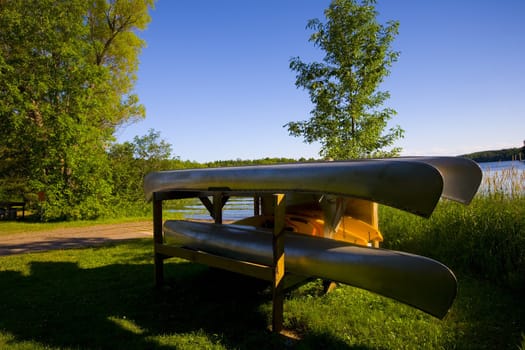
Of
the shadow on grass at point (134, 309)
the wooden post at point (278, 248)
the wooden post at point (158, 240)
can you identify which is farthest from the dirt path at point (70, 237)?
the wooden post at point (278, 248)

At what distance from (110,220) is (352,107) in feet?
31.8

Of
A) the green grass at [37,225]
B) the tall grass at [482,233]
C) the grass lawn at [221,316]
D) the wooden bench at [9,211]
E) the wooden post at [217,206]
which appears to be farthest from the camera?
the wooden bench at [9,211]

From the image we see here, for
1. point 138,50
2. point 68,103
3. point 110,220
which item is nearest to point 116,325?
point 110,220

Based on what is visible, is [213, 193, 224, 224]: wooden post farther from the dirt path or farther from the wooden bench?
the wooden bench

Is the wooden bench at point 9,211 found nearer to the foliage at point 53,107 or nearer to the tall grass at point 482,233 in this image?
the foliage at point 53,107

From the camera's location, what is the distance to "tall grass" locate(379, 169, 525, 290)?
4.52 metres

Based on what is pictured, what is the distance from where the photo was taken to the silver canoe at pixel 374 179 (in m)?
2.27

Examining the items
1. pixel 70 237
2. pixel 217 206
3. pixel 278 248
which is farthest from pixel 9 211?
pixel 278 248

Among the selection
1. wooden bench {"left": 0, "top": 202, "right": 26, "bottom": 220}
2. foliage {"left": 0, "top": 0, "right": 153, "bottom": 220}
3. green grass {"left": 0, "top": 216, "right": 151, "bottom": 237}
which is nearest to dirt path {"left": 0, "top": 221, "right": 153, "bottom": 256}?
green grass {"left": 0, "top": 216, "right": 151, "bottom": 237}

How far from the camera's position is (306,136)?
350 inches

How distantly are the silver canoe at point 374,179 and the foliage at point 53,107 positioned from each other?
10.5m

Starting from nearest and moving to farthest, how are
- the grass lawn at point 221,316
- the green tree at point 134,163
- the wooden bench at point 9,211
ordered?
the grass lawn at point 221,316 < the wooden bench at point 9,211 < the green tree at point 134,163

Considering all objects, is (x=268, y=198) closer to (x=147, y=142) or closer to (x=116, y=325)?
(x=116, y=325)

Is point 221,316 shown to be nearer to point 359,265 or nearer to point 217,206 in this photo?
point 359,265
